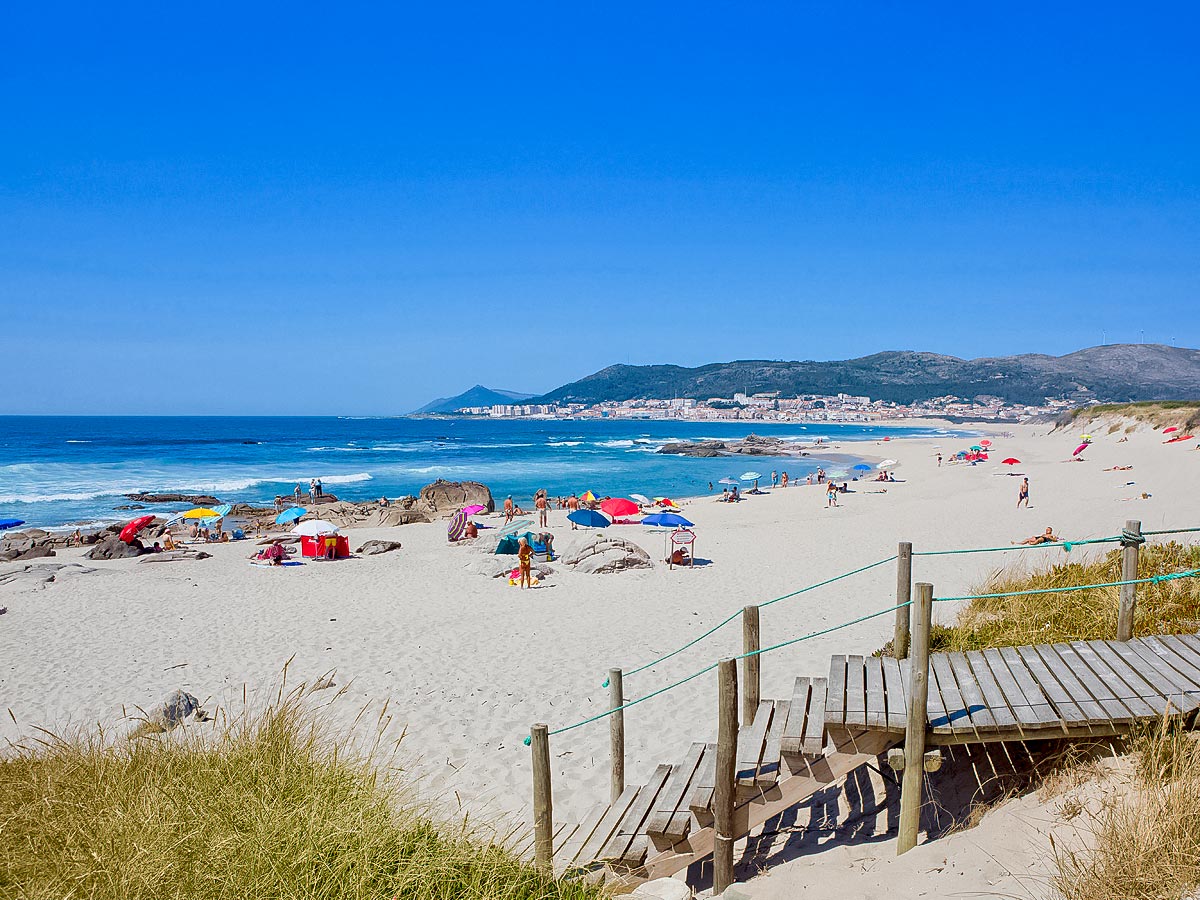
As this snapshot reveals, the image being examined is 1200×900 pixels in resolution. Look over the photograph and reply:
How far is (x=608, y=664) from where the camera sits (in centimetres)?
952

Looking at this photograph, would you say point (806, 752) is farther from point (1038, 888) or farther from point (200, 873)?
point (200, 873)

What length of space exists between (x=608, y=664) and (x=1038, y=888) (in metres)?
6.37

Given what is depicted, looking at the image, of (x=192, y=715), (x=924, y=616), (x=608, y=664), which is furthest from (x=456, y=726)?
(x=924, y=616)

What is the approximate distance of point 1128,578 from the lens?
5.55 m

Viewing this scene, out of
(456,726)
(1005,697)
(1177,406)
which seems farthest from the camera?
(1177,406)

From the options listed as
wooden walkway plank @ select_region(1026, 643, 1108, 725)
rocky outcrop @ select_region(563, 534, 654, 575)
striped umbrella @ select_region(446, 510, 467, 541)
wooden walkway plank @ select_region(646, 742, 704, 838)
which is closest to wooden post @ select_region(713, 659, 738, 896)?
wooden walkway plank @ select_region(646, 742, 704, 838)

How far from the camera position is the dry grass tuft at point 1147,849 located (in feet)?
10.1

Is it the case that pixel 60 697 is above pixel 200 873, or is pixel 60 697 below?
below

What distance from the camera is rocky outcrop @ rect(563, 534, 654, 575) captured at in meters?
15.7

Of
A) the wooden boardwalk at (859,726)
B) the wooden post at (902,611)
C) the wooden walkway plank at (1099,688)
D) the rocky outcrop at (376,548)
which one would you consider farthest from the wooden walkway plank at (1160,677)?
the rocky outcrop at (376,548)

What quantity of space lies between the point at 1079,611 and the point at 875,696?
118 inches

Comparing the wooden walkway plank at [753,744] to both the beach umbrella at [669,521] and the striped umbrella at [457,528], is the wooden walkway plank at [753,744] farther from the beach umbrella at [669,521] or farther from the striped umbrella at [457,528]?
the striped umbrella at [457,528]

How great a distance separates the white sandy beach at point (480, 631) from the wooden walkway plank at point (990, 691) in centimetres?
177

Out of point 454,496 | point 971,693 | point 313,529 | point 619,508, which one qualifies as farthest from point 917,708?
point 454,496
